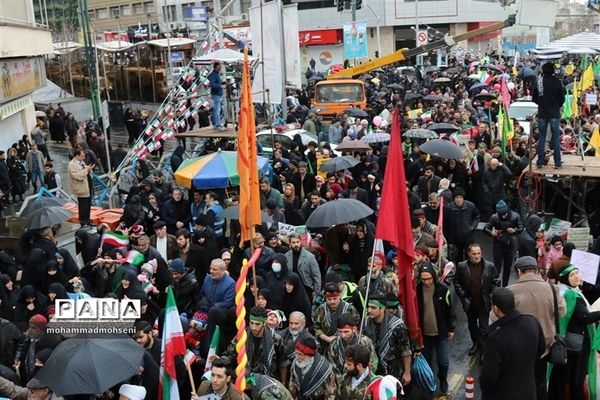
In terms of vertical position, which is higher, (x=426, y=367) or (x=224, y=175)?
(x=224, y=175)

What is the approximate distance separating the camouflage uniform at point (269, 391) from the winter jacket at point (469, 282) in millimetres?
3315

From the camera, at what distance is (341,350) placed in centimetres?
658

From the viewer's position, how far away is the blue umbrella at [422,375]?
7.28m

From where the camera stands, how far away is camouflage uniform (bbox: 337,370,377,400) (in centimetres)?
590

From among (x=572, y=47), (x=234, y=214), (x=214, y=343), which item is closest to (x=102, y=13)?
(x=572, y=47)

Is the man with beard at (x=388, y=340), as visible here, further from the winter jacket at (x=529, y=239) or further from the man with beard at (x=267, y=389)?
the winter jacket at (x=529, y=239)

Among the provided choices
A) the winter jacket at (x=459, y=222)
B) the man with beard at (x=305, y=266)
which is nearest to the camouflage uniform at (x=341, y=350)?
the man with beard at (x=305, y=266)

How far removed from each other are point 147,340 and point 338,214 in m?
3.52

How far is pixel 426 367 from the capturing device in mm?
7301

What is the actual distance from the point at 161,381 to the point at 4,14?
1988 centimetres

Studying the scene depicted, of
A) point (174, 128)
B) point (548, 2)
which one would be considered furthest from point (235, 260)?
point (548, 2)

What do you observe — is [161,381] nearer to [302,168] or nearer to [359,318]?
[359,318]

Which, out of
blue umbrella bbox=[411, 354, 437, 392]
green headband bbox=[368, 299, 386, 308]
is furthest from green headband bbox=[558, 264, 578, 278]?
green headband bbox=[368, 299, 386, 308]

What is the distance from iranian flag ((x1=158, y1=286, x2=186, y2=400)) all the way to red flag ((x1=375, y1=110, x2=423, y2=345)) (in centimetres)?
210
